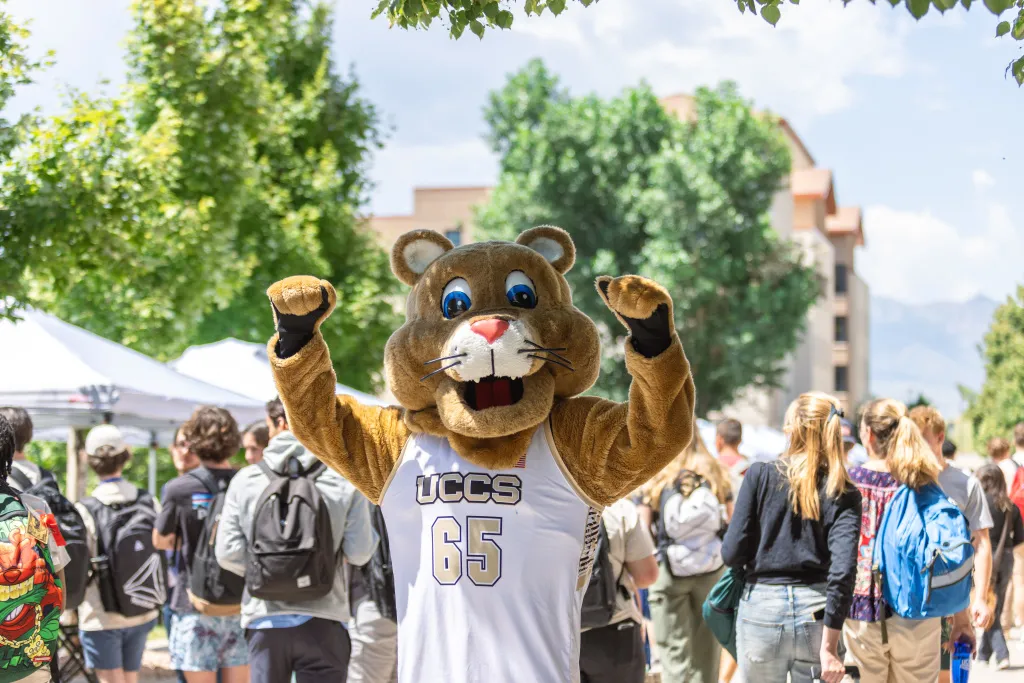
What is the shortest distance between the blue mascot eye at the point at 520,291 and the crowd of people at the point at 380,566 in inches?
71.9

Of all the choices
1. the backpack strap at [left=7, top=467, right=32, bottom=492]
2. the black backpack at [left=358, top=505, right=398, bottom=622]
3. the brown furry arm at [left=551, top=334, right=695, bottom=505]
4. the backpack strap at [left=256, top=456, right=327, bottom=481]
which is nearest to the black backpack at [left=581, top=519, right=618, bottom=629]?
the black backpack at [left=358, top=505, right=398, bottom=622]

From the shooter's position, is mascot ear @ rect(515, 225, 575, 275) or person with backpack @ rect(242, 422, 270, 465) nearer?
mascot ear @ rect(515, 225, 575, 275)

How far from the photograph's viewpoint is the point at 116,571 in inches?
262

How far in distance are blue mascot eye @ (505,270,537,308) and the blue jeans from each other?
2.22 meters

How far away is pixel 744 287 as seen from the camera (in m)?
27.9

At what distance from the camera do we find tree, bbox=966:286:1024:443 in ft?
108

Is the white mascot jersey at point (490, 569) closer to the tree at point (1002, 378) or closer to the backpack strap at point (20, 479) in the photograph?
the backpack strap at point (20, 479)

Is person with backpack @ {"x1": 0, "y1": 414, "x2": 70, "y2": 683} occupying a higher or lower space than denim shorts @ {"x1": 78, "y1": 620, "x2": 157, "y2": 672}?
higher

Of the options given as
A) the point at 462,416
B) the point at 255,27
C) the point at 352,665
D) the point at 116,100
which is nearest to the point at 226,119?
the point at 255,27

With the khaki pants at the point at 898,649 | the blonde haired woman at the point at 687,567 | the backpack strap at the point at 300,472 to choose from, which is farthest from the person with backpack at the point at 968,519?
the backpack strap at the point at 300,472

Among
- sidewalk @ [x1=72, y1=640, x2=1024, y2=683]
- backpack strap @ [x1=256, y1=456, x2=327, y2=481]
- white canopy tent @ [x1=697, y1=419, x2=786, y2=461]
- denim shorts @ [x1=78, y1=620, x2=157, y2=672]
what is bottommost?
sidewalk @ [x1=72, y1=640, x2=1024, y2=683]

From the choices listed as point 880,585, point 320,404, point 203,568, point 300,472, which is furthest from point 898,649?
point 203,568

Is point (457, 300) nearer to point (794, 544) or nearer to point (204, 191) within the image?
point (794, 544)

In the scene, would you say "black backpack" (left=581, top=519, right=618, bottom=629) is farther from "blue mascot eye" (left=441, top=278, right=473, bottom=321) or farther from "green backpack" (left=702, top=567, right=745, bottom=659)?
"blue mascot eye" (left=441, top=278, right=473, bottom=321)
